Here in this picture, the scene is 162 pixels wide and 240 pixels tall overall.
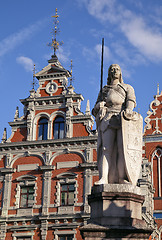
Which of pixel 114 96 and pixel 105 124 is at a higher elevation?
pixel 114 96

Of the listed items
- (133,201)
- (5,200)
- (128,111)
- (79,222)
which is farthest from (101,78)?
(5,200)

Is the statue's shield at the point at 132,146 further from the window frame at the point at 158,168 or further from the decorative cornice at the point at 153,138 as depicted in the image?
the decorative cornice at the point at 153,138

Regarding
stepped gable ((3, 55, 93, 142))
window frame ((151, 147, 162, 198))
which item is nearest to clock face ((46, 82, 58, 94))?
stepped gable ((3, 55, 93, 142))

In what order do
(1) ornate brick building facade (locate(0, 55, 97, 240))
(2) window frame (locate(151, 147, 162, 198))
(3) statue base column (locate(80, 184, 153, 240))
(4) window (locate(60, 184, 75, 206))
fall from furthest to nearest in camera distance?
(2) window frame (locate(151, 147, 162, 198)) → (4) window (locate(60, 184, 75, 206)) → (1) ornate brick building facade (locate(0, 55, 97, 240)) → (3) statue base column (locate(80, 184, 153, 240))

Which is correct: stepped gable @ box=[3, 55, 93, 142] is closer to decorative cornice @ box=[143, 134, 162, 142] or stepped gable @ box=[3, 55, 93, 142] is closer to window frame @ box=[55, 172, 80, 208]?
window frame @ box=[55, 172, 80, 208]

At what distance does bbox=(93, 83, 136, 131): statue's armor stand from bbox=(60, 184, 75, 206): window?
635 inches

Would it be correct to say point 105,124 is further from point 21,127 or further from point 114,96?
point 21,127

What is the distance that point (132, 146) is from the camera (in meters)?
7.27

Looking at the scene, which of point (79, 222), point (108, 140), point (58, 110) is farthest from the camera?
point (58, 110)

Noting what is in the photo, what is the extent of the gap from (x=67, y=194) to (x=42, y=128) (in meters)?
4.20

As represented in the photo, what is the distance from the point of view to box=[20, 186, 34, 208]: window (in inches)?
942

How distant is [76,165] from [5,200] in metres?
4.42

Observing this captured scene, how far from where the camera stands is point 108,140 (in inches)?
292

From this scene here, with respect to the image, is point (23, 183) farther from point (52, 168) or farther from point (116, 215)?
point (116, 215)
